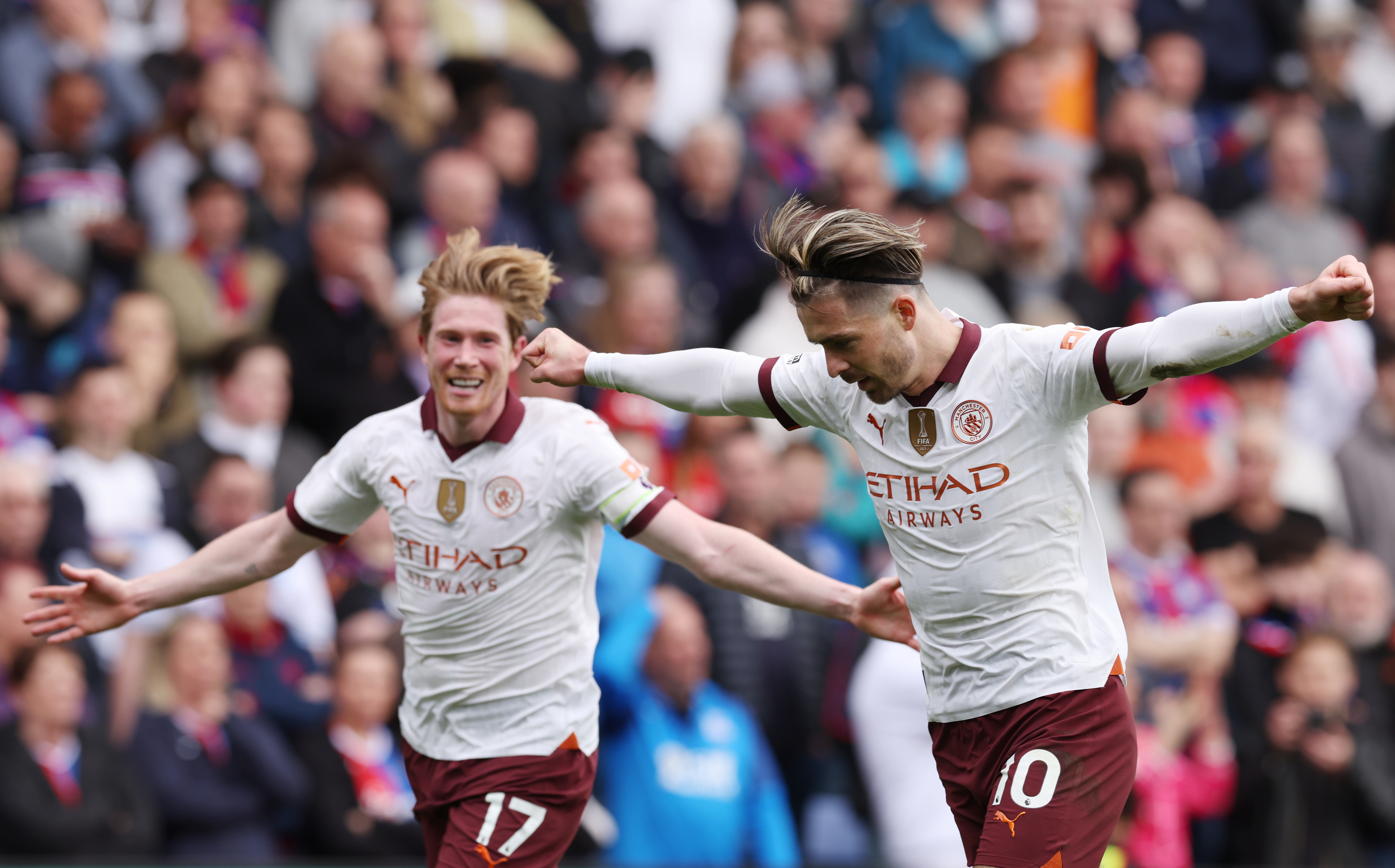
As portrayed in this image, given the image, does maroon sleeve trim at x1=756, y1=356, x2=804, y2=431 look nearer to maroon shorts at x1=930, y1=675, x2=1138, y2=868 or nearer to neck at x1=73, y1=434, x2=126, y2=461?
maroon shorts at x1=930, y1=675, x2=1138, y2=868

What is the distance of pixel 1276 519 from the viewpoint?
11.5m

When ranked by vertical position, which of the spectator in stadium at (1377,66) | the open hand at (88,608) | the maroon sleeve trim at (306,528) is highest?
the spectator in stadium at (1377,66)

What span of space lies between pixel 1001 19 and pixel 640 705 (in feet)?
28.8

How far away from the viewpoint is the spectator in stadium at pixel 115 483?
360 inches

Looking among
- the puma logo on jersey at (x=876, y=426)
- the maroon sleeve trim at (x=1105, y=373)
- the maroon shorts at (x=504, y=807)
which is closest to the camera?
the maroon sleeve trim at (x=1105, y=373)

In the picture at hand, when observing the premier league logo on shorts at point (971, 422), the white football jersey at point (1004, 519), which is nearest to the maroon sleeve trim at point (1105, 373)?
the white football jersey at point (1004, 519)

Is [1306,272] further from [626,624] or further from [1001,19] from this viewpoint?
[626,624]

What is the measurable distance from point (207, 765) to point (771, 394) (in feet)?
15.2

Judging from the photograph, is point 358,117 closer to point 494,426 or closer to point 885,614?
point 494,426

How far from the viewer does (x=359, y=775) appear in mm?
9102

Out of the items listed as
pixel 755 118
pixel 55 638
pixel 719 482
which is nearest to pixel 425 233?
pixel 719 482

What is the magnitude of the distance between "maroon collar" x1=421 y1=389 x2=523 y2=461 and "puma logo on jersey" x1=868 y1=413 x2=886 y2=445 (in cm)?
139

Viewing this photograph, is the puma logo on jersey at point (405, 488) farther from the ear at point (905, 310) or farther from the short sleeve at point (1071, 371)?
the short sleeve at point (1071, 371)

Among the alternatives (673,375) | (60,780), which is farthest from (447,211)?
(673,375)
